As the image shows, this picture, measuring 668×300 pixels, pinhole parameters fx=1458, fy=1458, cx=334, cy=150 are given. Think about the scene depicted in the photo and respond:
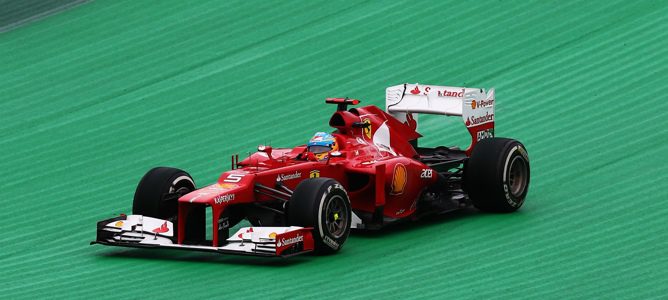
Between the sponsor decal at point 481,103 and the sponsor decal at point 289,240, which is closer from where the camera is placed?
the sponsor decal at point 289,240

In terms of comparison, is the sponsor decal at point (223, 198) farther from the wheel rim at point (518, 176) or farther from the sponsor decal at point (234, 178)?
the wheel rim at point (518, 176)

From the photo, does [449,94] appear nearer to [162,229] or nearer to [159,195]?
[159,195]

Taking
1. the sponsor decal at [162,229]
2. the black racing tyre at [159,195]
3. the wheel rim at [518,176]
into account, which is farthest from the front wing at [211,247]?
the wheel rim at [518,176]

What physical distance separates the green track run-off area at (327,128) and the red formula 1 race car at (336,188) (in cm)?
26

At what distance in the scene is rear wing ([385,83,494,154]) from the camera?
18.7 m

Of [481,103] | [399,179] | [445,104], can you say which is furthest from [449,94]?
[399,179]

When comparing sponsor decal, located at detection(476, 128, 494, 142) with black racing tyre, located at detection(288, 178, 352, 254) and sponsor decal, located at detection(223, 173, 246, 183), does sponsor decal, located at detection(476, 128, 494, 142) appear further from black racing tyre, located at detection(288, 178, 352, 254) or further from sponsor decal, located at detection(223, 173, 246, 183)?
sponsor decal, located at detection(223, 173, 246, 183)

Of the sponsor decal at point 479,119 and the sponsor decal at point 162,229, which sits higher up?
→ the sponsor decal at point 479,119

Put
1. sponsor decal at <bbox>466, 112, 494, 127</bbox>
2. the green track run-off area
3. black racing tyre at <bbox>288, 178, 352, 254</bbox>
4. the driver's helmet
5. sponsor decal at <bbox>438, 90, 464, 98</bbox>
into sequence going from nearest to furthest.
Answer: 1. the green track run-off area
2. black racing tyre at <bbox>288, 178, 352, 254</bbox>
3. the driver's helmet
4. sponsor decal at <bbox>466, 112, 494, 127</bbox>
5. sponsor decal at <bbox>438, 90, 464, 98</bbox>

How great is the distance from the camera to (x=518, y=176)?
58.2ft

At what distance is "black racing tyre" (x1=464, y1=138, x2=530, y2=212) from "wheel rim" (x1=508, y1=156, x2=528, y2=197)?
0.7 inches

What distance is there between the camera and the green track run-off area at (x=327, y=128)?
1484cm

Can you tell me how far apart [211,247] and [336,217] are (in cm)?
140

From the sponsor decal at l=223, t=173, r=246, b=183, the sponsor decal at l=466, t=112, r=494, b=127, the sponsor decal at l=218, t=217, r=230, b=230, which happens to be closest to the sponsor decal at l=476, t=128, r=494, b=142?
the sponsor decal at l=466, t=112, r=494, b=127
